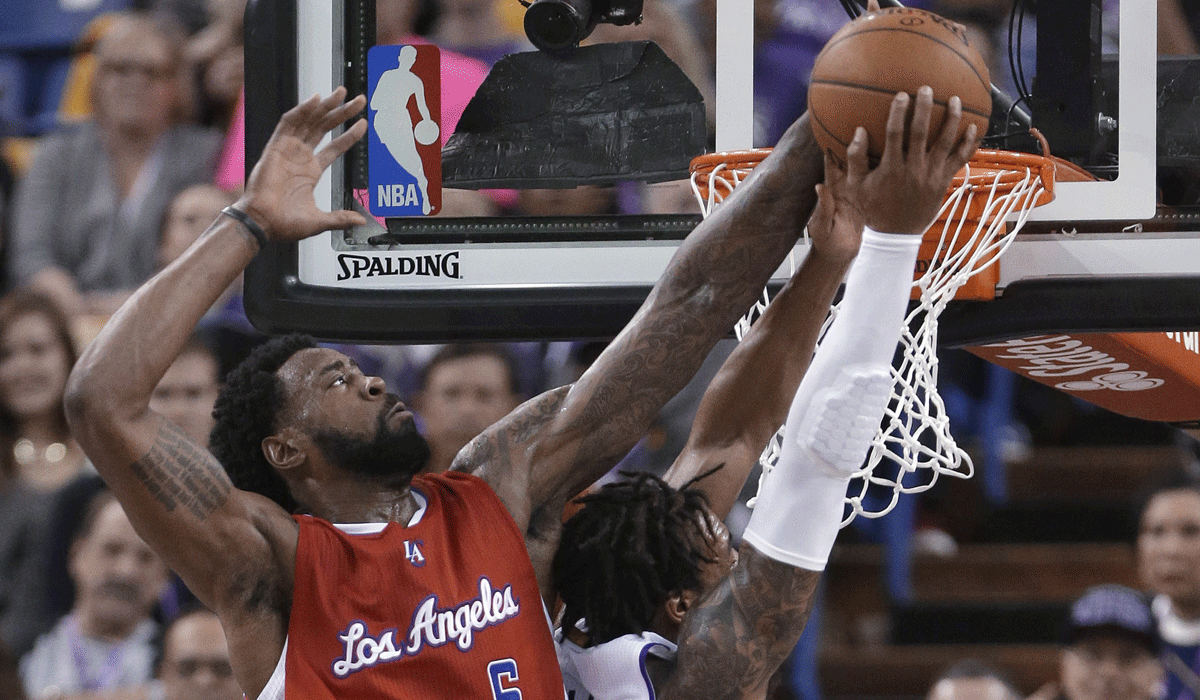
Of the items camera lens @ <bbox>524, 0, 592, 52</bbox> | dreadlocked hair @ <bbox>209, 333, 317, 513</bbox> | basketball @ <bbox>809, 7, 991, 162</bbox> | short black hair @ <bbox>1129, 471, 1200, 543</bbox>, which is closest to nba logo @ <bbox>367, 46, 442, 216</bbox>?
camera lens @ <bbox>524, 0, 592, 52</bbox>

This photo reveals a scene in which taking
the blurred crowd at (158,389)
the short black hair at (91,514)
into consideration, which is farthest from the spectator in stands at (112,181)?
the short black hair at (91,514)

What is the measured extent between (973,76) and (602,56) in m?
1.24

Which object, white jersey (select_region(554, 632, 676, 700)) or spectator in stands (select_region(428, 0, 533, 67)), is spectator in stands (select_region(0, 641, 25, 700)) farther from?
white jersey (select_region(554, 632, 676, 700))

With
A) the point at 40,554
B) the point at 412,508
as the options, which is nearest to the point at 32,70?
the point at 40,554

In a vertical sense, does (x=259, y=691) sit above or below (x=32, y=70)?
below

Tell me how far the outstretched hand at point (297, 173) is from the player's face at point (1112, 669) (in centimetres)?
318

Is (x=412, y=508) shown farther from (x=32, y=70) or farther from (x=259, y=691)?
(x=32, y=70)

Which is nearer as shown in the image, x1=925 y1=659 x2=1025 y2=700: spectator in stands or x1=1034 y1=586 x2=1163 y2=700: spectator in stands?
x1=1034 y1=586 x2=1163 y2=700: spectator in stands

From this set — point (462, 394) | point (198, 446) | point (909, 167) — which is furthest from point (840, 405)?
point (462, 394)

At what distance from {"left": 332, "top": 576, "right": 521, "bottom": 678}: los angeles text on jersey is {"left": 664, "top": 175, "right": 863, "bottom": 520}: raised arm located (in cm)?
45

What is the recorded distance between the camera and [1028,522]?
583cm

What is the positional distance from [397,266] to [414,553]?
Result: 2.76ft

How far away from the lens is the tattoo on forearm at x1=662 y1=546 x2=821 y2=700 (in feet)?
5.85

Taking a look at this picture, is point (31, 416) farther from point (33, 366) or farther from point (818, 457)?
point (818, 457)
